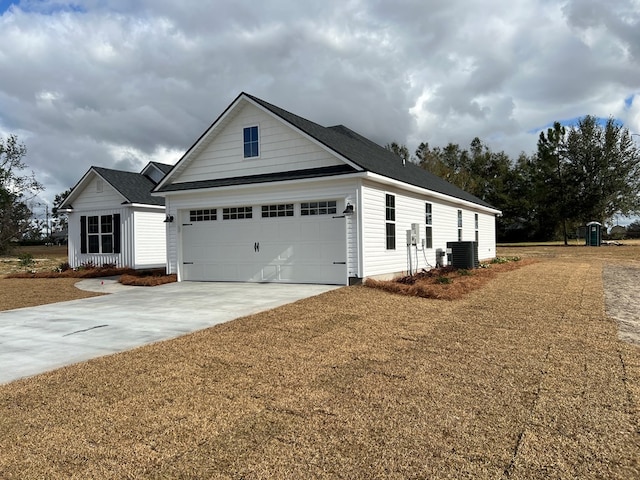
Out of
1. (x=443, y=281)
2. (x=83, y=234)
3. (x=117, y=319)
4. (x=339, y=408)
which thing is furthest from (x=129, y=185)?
(x=339, y=408)

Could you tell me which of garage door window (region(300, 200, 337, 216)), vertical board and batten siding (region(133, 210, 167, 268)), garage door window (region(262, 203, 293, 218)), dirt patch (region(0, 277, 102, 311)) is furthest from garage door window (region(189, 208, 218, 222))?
vertical board and batten siding (region(133, 210, 167, 268))

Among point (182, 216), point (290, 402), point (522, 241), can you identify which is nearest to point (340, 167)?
point (182, 216)

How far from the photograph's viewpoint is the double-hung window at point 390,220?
13.3 m

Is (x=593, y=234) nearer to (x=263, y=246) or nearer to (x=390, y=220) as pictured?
(x=390, y=220)

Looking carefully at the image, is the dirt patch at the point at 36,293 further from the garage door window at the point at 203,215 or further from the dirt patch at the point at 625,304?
the dirt patch at the point at 625,304

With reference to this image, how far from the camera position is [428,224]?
53.5 ft

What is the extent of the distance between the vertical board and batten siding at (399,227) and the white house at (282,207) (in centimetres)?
3

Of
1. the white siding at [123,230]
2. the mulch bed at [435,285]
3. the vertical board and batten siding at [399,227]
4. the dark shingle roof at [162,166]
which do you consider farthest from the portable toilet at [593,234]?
the white siding at [123,230]

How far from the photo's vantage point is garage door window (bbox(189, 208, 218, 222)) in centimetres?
1435

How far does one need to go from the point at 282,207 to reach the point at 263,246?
1297 mm

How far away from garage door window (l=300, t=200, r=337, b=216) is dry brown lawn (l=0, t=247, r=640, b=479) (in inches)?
225

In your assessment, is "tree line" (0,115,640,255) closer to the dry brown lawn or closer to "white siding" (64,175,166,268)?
"white siding" (64,175,166,268)

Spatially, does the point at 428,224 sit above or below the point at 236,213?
below

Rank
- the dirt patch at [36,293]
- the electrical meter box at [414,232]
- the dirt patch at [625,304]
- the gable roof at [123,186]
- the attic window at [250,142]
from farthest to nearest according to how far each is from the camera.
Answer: the gable roof at [123,186] → the electrical meter box at [414,232] → the attic window at [250,142] → the dirt patch at [36,293] → the dirt patch at [625,304]
